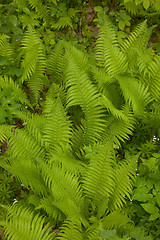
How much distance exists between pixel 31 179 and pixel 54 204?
0.53 m

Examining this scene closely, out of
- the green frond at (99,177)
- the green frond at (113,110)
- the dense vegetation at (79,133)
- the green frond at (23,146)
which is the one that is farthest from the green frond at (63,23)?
the green frond at (99,177)

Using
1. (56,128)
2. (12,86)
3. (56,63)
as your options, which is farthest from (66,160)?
(56,63)

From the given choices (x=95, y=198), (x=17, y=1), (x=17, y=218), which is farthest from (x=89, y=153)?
(x=17, y=1)

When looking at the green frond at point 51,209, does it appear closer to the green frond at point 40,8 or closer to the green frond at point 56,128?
the green frond at point 56,128

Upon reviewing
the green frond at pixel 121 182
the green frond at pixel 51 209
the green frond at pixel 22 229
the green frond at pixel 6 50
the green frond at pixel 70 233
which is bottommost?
the green frond at pixel 22 229

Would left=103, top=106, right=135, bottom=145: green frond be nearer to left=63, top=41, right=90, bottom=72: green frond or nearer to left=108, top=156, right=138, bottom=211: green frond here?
left=108, top=156, right=138, bottom=211: green frond

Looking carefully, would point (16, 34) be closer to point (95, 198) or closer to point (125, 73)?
point (125, 73)

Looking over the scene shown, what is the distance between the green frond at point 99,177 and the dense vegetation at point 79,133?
1cm

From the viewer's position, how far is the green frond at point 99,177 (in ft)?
10.9

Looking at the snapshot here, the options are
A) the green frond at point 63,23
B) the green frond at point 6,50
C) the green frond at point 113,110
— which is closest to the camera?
the green frond at point 113,110

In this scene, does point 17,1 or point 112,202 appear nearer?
point 112,202

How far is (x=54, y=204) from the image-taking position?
3029 mm

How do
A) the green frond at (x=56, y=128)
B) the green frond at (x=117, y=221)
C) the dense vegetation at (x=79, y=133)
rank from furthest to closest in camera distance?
the green frond at (x=56, y=128) → the dense vegetation at (x=79, y=133) → the green frond at (x=117, y=221)

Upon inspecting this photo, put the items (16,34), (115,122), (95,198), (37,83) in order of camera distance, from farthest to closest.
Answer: (16,34) → (37,83) → (115,122) → (95,198)
